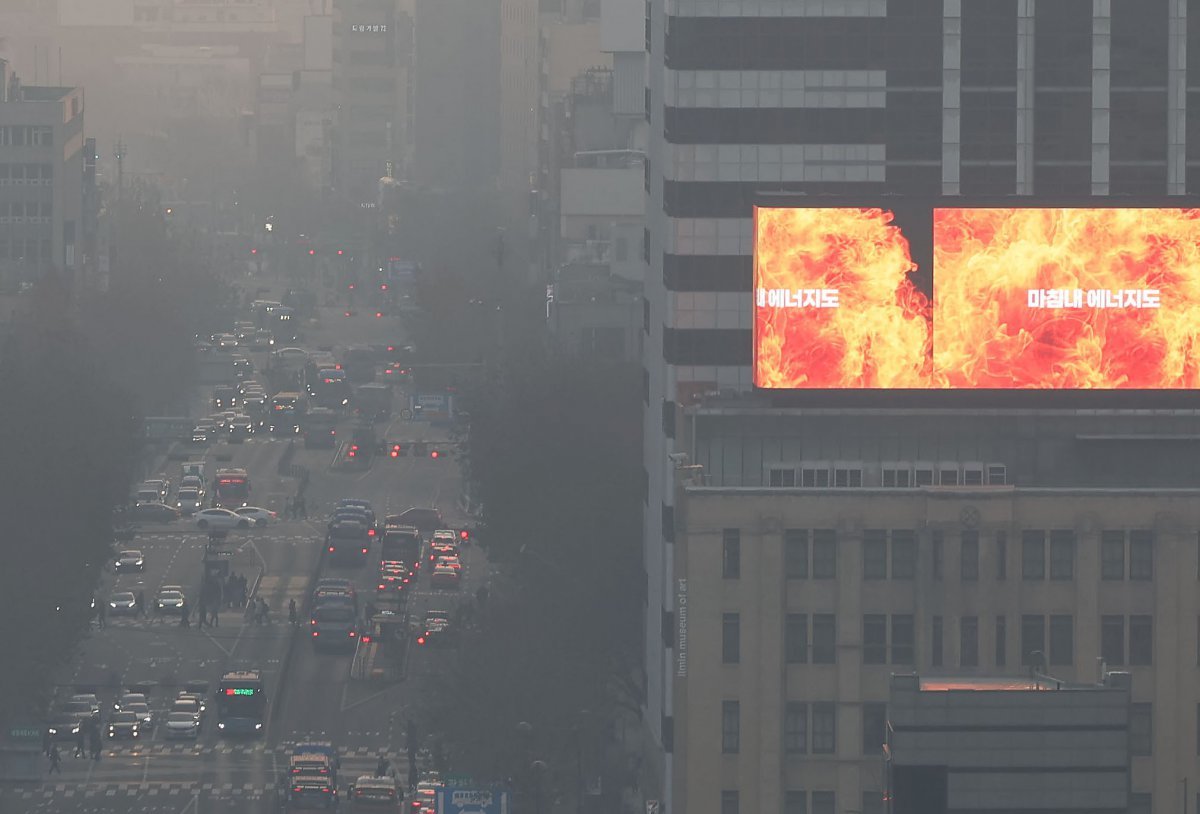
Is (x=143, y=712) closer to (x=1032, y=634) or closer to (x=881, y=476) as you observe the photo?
(x=881, y=476)

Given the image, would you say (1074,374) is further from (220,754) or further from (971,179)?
(220,754)

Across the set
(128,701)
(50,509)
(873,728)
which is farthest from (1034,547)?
(50,509)

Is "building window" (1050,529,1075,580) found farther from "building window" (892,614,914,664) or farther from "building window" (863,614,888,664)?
"building window" (863,614,888,664)

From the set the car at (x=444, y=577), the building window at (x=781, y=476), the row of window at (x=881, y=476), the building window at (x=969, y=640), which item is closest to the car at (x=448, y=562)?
the car at (x=444, y=577)

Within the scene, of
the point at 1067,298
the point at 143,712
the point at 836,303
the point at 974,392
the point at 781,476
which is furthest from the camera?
the point at 143,712

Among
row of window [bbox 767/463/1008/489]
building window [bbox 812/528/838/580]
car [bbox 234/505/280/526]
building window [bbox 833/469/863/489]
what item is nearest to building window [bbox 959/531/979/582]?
building window [bbox 812/528/838/580]

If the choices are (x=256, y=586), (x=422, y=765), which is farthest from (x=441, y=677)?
(x=256, y=586)
